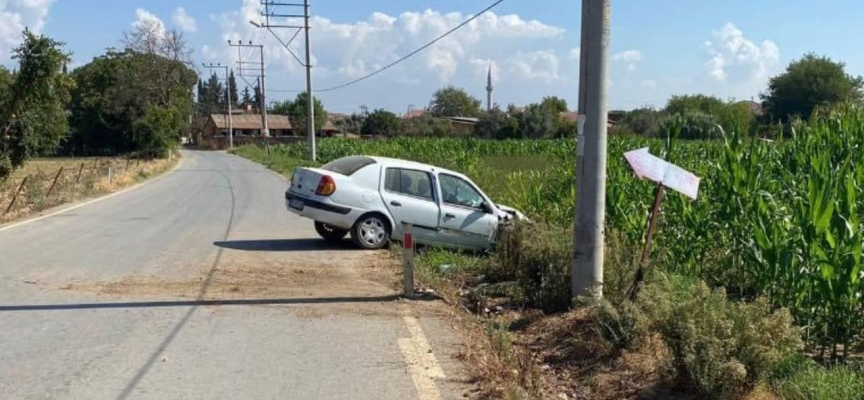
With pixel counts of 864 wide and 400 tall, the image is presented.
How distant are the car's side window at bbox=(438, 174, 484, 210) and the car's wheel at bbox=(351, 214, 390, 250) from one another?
110cm

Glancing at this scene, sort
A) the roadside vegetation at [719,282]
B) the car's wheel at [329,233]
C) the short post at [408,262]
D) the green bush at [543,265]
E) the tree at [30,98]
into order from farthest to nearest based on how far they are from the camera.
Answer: the tree at [30,98], the car's wheel at [329,233], the short post at [408,262], the green bush at [543,265], the roadside vegetation at [719,282]

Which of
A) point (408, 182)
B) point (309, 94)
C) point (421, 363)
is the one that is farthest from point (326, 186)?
point (309, 94)

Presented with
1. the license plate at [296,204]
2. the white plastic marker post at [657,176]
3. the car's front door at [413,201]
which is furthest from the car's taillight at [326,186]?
the white plastic marker post at [657,176]

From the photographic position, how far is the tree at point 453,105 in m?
156

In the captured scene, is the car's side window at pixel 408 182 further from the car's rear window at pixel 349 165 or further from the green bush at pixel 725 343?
the green bush at pixel 725 343

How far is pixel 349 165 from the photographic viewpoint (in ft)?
43.4

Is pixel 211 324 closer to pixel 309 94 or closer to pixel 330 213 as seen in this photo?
pixel 330 213

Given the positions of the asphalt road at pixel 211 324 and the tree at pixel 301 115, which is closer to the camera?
the asphalt road at pixel 211 324

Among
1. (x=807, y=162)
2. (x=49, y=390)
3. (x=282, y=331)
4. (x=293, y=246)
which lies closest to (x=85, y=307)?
(x=282, y=331)

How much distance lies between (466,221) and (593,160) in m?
5.10

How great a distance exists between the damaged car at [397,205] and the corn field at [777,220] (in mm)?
1499

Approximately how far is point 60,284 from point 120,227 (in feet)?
23.2

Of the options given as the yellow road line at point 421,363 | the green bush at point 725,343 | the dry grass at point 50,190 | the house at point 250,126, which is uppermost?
the house at point 250,126

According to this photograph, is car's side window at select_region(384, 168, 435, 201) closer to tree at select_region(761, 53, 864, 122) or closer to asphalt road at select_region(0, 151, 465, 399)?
asphalt road at select_region(0, 151, 465, 399)
